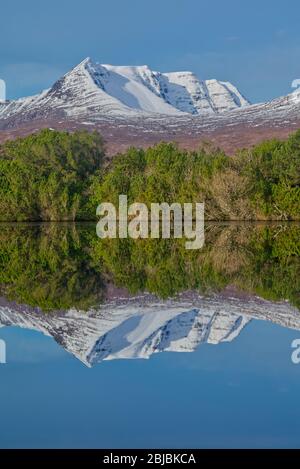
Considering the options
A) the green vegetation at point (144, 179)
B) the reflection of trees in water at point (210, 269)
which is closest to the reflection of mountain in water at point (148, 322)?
the reflection of trees in water at point (210, 269)

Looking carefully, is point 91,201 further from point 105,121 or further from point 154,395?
point 105,121

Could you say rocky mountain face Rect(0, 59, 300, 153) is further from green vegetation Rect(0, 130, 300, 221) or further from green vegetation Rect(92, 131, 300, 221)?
green vegetation Rect(92, 131, 300, 221)

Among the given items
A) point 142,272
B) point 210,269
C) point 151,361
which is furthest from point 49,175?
point 151,361

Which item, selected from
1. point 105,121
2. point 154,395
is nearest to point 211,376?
point 154,395

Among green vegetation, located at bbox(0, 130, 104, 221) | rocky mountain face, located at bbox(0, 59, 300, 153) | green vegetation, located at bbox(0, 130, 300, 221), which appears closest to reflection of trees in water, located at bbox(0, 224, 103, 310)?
green vegetation, located at bbox(0, 130, 300, 221)

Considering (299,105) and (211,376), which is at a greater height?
(299,105)

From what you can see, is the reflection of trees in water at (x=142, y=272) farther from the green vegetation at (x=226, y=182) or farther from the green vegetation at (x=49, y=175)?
the green vegetation at (x=49, y=175)

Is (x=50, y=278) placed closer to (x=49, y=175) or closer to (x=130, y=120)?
(x=49, y=175)
